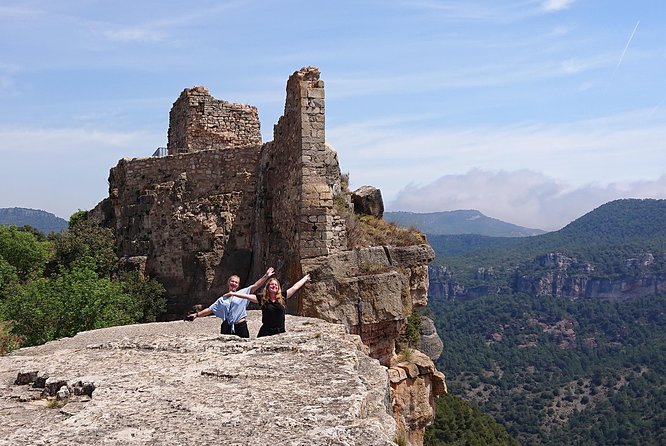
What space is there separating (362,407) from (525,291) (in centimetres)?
16339

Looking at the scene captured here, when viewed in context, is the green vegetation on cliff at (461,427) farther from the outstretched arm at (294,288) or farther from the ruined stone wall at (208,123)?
the outstretched arm at (294,288)

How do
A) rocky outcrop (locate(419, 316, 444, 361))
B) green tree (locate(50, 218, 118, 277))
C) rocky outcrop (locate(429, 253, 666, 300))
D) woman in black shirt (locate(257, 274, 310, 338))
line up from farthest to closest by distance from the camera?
rocky outcrop (locate(429, 253, 666, 300))
green tree (locate(50, 218, 118, 277))
rocky outcrop (locate(419, 316, 444, 361))
woman in black shirt (locate(257, 274, 310, 338))

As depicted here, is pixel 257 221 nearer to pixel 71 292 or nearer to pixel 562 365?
pixel 71 292

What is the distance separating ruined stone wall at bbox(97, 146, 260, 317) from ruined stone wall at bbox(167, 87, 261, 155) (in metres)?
1.48

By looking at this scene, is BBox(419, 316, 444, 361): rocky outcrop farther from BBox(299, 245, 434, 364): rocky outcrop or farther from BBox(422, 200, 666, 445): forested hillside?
BBox(422, 200, 666, 445): forested hillside

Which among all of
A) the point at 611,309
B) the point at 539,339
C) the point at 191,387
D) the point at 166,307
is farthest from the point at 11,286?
the point at 611,309

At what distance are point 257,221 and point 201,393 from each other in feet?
34.9

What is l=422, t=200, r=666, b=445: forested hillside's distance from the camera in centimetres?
9175

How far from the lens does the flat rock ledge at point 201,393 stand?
13.9ft

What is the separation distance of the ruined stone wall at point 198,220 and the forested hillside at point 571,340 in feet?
255

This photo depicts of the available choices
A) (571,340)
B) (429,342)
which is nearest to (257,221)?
(429,342)

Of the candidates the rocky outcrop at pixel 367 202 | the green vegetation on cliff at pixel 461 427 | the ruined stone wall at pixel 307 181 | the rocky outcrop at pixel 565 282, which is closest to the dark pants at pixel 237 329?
the ruined stone wall at pixel 307 181

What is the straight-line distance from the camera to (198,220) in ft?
53.3

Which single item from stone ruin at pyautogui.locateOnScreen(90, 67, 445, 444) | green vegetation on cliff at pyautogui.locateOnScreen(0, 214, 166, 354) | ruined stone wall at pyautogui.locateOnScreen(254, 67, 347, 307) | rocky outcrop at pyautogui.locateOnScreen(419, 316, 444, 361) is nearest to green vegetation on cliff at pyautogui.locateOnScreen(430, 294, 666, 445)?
rocky outcrop at pyautogui.locateOnScreen(419, 316, 444, 361)
